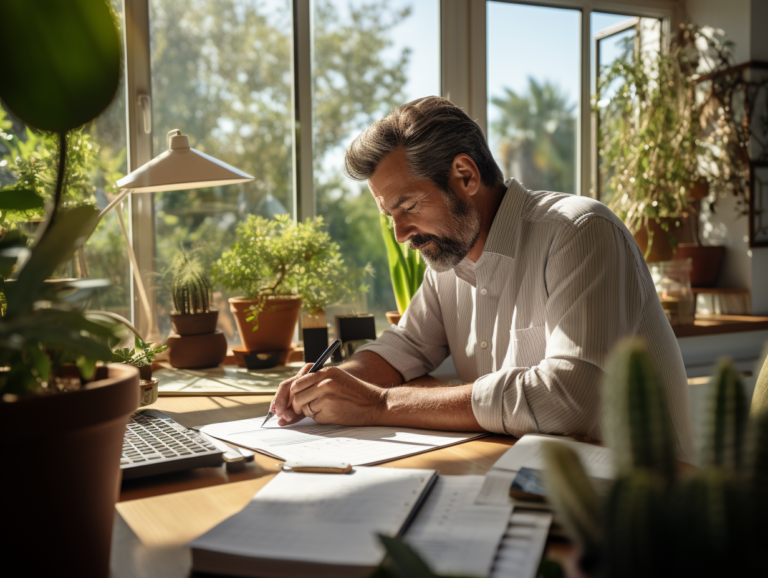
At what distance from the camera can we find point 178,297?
6.23ft

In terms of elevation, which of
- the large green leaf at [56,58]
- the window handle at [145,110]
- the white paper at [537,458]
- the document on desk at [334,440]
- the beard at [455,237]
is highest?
the window handle at [145,110]

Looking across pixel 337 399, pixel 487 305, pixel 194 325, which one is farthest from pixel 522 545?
pixel 194 325

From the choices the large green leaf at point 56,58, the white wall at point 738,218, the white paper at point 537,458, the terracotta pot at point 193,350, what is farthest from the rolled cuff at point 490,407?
the white wall at point 738,218

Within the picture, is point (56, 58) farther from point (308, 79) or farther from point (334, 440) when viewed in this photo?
point (308, 79)

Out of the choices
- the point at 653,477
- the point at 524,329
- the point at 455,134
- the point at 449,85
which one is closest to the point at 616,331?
the point at 524,329

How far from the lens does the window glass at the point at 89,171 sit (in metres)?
1.77

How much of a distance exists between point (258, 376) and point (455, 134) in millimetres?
835

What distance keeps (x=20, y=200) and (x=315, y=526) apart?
1.40 feet

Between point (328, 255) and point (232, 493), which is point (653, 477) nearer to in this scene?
point (232, 493)

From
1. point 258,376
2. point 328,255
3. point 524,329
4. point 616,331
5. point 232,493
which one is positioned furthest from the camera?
point 328,255

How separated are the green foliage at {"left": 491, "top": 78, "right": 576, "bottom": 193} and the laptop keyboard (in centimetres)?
195

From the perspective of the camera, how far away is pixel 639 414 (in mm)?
329

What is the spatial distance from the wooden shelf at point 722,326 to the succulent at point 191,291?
170 cm

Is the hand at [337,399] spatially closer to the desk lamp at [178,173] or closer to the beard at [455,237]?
the beard at [455,237]
